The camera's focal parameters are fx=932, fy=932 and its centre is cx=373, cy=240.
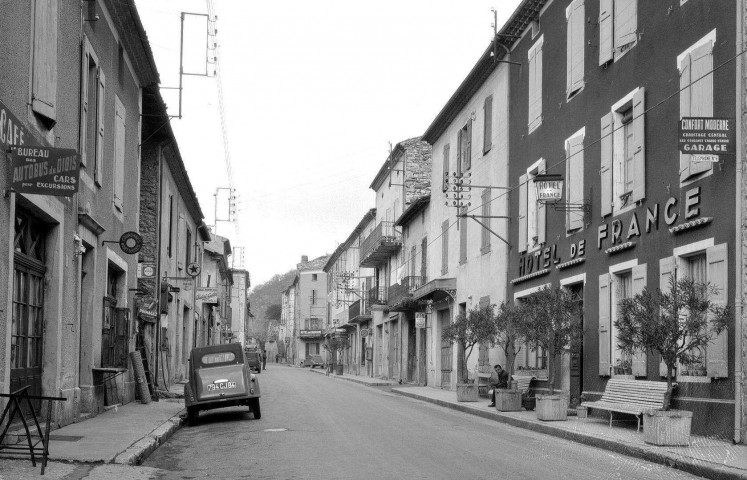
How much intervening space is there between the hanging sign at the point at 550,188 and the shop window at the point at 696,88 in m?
4.84

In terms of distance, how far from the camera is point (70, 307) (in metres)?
14.8

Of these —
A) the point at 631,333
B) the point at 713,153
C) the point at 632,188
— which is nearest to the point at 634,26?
the point at 632,188

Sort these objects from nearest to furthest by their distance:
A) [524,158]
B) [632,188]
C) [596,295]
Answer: [632,188] → [596,295] → [524,158]

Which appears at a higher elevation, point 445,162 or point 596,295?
point 445,162

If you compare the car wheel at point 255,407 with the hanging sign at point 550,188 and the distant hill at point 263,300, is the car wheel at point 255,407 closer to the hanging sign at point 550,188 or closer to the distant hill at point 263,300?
the hanging sign at point 550,188

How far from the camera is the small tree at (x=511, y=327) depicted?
19969 mm

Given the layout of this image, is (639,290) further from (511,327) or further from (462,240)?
(462,240)

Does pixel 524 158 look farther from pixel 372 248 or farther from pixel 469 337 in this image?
pixel 372 248

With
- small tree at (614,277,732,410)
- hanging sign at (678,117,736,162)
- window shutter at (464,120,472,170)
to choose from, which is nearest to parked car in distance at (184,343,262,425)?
small tree at (614,277,732,410)

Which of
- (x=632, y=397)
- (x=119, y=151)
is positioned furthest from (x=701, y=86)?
(x=119, y=151)

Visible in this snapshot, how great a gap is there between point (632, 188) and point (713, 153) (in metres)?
4.00

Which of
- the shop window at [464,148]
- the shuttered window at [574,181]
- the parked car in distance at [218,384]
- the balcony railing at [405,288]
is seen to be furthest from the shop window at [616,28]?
the balcony railing at [405,288]

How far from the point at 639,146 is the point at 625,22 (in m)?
2.65

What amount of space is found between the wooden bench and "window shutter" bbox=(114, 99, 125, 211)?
10.4m
